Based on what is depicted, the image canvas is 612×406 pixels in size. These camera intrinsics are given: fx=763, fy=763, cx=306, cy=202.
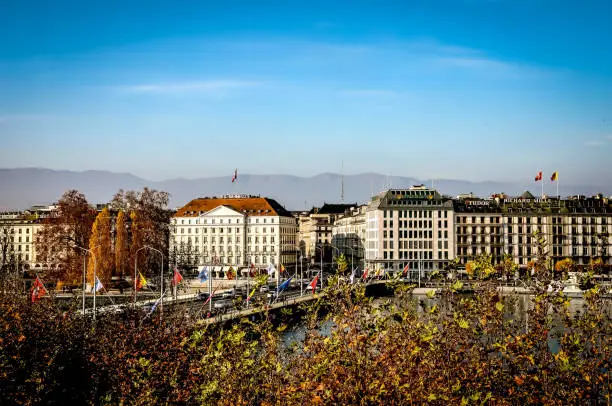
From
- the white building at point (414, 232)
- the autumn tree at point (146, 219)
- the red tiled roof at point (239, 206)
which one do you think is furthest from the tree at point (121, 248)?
the white building at point (414, 232)

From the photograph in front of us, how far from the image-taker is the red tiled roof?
145625mm

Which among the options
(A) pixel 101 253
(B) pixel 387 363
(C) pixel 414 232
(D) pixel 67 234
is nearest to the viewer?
(B) pixel 387 363

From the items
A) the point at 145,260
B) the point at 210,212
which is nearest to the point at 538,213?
the point at 210,212

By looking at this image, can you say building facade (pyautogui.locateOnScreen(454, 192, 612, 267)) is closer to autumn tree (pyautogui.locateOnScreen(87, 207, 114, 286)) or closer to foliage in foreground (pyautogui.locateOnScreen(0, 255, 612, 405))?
autumn tree (pyautogui.locateOnScreen(87, 207, 114, 286))

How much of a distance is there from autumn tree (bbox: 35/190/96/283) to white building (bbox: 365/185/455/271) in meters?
50.2

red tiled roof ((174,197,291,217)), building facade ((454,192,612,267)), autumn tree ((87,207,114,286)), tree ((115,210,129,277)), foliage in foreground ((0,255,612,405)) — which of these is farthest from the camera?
red tiled roof ((174,197,291,217))

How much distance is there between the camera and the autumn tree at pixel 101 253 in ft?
321

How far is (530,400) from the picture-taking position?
1972 centimetres

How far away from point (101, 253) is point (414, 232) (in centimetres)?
5797

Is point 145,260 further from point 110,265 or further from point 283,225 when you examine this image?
point 283,225

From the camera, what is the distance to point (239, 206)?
148 meters

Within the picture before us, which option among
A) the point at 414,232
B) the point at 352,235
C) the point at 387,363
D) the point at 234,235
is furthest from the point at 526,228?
the point at 387,363

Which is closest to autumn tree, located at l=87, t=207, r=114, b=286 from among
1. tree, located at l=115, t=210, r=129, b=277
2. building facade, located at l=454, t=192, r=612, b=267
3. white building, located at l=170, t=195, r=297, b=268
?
tree, located at l=115, t=210, r=129, b=277

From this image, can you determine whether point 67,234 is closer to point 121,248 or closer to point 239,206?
point 121,248
